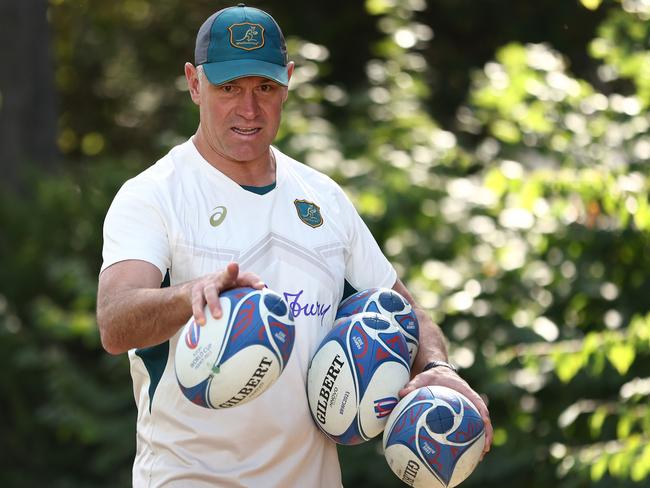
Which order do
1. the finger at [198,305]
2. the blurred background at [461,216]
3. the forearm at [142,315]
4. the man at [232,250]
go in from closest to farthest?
the finger at [198,305]
the forearm at [142,315]
the man at [232,250]
the blurred background at [461,216]

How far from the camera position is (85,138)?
1816 centimetres

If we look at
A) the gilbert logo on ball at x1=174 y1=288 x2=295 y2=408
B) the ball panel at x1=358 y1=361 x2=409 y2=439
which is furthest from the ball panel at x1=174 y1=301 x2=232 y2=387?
the ball panel at x1=358 y1=361 x2=409 y2=439

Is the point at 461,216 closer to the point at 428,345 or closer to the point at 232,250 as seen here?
the point at 428,345

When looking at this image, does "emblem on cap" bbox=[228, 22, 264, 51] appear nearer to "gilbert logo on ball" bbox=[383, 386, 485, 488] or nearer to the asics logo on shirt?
the asics logo on shirt

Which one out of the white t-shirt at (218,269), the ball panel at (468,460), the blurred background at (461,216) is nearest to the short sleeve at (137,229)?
the white t-shirt at (218,269)

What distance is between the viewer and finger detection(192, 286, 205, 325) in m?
3.42

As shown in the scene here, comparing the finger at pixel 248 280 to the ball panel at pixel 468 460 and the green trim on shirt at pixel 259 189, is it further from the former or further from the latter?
the ball panel at pixel 468 460

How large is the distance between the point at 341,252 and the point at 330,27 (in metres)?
8.91

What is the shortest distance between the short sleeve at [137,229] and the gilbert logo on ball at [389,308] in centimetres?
65

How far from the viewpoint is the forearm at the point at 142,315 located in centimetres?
353

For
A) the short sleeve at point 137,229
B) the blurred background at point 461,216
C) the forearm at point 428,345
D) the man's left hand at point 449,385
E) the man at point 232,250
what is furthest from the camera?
the blurred background at point 461,216
